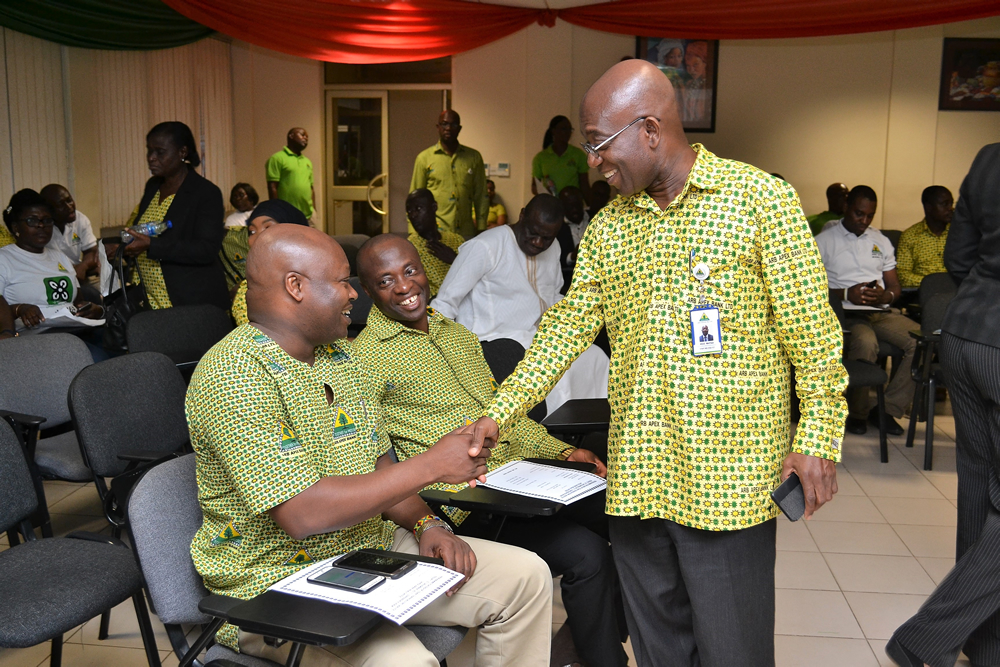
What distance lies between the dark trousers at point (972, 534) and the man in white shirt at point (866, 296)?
2.74 meters

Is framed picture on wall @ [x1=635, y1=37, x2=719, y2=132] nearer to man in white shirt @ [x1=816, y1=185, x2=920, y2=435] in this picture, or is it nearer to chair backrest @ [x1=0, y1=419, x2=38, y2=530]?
man in white shirt @ [x1=816, y1=185, x2=920, y2=435]

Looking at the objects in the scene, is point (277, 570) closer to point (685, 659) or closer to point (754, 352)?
point (685, 659)

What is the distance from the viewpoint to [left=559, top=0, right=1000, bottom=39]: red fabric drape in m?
7.45

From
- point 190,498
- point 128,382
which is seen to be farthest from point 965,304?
point 128,382

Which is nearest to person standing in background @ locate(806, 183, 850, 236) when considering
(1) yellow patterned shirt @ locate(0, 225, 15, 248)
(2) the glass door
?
(2) the glass door

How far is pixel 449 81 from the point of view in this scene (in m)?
9.86

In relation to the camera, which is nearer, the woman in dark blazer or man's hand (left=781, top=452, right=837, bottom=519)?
man's hand (left=781, top=452, right=837, bottom=519)

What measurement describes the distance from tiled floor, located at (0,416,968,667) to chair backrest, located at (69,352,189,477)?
23.5 inches

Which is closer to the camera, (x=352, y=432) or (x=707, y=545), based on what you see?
(x=707, y=545)

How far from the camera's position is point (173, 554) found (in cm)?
183

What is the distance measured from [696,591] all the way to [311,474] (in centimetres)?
81

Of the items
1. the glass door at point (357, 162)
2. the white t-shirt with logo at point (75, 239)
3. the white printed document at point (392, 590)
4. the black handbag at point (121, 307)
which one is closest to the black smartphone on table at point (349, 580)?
the white printed document at point (392, 590)

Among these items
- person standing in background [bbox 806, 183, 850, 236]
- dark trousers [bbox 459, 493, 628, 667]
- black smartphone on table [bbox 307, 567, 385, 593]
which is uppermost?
person standing in background [bbox 806, 183, 850, 236]

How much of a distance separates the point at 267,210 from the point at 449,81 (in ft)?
21.4
